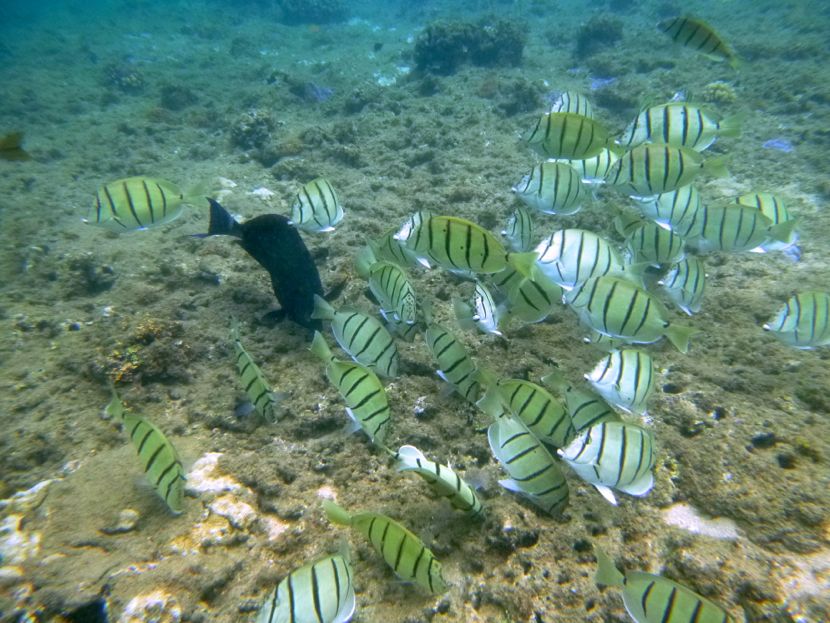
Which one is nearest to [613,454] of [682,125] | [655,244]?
[655,244]

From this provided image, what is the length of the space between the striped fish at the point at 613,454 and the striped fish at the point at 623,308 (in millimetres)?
724

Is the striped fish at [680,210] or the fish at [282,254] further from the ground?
the striped fish at [680,210]

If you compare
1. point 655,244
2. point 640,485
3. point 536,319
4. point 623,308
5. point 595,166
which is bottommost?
point 640,485

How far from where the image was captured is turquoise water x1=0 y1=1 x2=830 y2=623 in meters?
2.77

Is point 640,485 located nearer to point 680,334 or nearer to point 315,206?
point 680,334

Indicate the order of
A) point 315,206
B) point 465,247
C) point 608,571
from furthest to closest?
point 315,206, point 465,247, point 608,571

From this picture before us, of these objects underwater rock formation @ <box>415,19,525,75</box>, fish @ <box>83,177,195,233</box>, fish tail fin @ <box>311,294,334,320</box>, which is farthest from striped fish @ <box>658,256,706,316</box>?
underwater rock formation @ <box>415,19,525,75</box>

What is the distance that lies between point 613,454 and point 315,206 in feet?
10.0

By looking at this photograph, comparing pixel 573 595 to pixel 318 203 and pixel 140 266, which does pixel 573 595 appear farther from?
pixel 140 266

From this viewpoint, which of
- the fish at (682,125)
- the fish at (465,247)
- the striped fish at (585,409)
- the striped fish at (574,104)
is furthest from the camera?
the striped fish at (574,104)

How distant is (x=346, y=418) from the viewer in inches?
155

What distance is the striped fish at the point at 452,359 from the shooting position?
3.39 metres

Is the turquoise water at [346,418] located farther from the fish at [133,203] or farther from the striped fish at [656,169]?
the fish at [133,203]

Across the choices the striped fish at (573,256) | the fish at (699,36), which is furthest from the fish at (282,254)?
the fish at (699,36)
